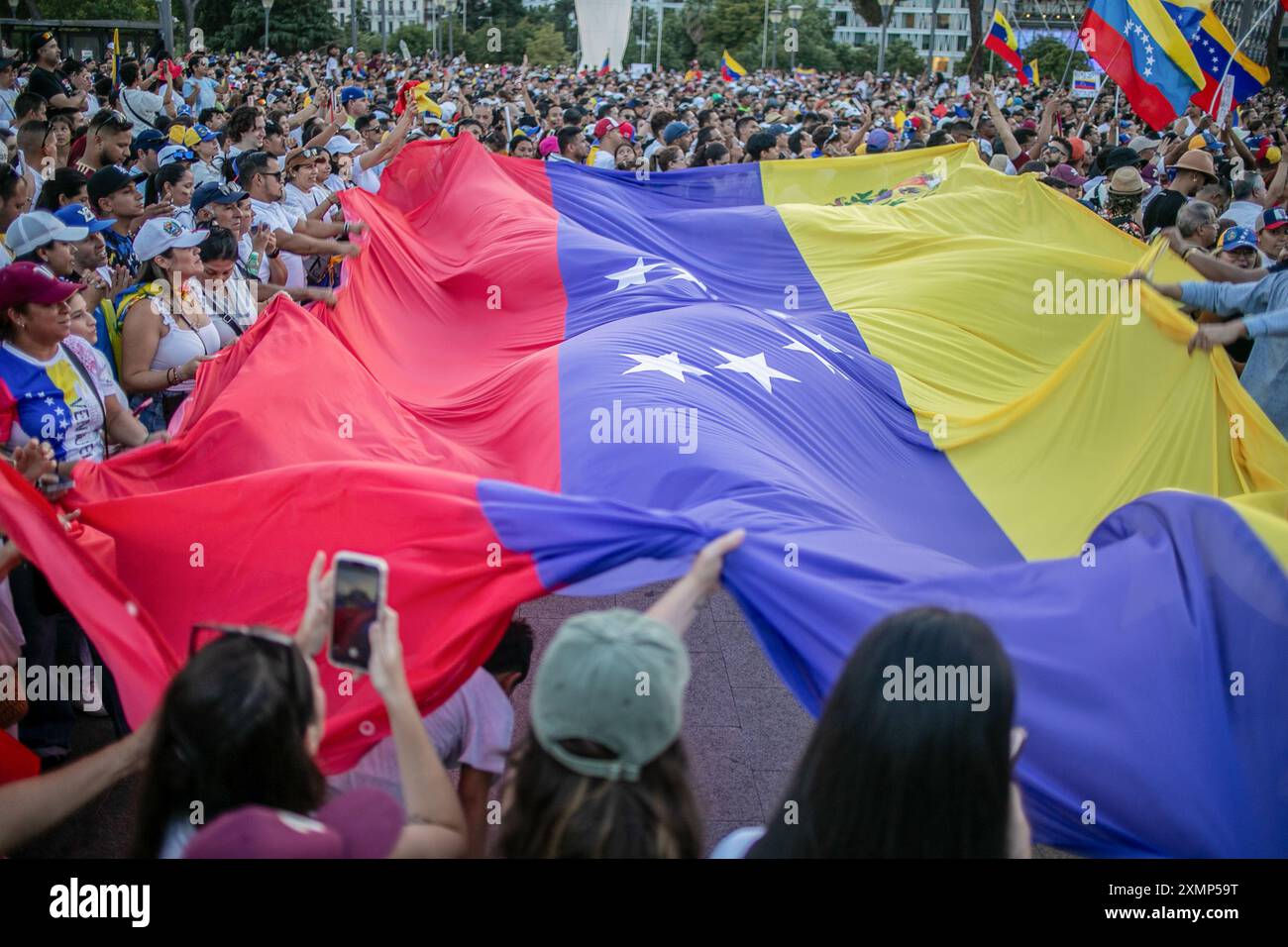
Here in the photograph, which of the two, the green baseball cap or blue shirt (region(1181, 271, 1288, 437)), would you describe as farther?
blue shirt (region(1181, 271, 1288, 437))

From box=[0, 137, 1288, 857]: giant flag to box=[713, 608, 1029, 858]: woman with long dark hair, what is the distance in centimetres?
95

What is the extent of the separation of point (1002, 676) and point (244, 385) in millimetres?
3452

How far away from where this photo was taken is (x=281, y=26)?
49344 millimetres

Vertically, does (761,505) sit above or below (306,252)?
below

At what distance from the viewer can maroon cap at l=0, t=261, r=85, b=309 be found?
4211mm

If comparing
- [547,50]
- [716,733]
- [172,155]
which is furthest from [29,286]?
[547,50]

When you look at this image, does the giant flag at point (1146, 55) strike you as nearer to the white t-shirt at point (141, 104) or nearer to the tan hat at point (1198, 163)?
the tan hat at point (1198, 163)

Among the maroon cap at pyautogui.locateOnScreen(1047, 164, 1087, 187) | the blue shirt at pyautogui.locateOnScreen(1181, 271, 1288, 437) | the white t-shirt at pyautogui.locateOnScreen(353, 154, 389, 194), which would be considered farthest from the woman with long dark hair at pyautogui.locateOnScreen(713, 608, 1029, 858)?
the maroon cap at pyautogui.locateOnScreen(1047, 164, 1087, 187)

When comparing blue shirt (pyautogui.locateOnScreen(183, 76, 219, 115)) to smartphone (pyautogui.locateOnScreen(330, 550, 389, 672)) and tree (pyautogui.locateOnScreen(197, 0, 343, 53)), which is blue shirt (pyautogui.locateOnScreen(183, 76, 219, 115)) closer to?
smartphone (pyautogui.locateOnScreen(330, 550, 389, 672))

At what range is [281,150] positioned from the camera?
9.98 meters

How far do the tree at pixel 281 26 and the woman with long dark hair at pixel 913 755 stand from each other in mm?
52014
